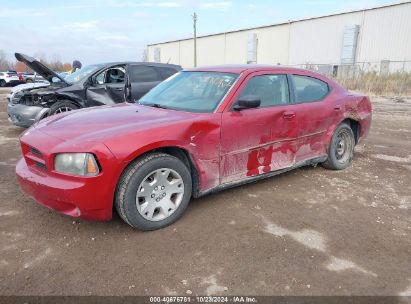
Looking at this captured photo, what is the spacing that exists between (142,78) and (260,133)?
4.60m

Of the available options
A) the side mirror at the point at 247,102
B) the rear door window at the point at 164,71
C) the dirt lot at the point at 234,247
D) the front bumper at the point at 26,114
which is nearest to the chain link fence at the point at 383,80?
the rear door window at the point at 164,71

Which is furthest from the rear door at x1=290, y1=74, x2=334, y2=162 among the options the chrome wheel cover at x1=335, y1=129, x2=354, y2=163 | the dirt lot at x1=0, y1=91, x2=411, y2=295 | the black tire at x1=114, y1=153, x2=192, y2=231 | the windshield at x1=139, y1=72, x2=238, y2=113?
the black tire at x1=114, y1=153, x2=192, y2=231

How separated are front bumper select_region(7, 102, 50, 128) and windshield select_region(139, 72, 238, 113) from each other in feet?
12.9

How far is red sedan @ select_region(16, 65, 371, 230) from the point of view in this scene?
3.08m

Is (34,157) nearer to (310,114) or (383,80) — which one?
(310,114)

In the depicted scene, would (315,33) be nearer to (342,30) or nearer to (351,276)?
(342,30)

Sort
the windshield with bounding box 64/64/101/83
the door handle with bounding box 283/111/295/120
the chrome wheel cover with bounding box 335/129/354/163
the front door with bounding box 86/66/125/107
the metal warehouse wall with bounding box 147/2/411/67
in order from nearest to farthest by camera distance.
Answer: the door handle with bounding box 283/111/295/120 < the chrome wheel cover with bounding box 335/129/354/163 < the front door with bounding box 86/66/125/107 < the windshield with bounding box 64/64/101/83 < the metal warehouse wall with bounding box 147/2/411/67

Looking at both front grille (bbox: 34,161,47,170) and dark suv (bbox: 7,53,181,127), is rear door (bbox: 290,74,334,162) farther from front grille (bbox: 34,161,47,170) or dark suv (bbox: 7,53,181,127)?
dark suv (bbox: 7,53,181,127)

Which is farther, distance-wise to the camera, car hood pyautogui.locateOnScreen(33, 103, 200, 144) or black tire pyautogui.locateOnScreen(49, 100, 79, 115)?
black tire pyautogui.locateOnScreen(49, 100, 79, 115)

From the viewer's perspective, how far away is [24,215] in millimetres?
3771

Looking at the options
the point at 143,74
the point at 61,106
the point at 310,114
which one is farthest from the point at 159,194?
the point at 143,74

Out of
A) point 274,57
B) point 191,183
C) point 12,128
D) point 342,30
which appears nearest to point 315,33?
point 342,30

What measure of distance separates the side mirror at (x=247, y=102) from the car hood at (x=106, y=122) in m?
0.52

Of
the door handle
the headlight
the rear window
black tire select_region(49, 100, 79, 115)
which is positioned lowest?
black tire select_region(49, 100, 79, 115)
